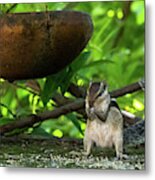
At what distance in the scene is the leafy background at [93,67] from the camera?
240 cm

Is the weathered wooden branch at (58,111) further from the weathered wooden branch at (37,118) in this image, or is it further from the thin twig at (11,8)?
the thin twig at (11,8)

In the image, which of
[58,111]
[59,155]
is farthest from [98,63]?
[59,155]

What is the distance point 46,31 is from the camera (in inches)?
93.2

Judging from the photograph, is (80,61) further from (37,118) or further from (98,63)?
(37,118)

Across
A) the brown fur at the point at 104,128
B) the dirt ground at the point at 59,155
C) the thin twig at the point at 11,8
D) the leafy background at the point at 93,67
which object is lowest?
the dirt ground at the point at 59,155

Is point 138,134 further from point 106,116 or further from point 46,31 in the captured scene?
point 46,31

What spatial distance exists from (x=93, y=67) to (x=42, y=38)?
0.62 feet

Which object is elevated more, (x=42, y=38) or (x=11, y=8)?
(x=11, y=8)

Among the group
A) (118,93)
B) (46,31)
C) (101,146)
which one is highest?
(46,31)

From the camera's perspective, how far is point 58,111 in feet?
8.02

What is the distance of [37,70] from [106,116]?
26 centimetres

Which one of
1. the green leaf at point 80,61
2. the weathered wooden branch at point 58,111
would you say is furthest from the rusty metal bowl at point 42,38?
the weathered wooden branch at point 58,111

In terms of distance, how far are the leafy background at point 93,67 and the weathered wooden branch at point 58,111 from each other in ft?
0.05

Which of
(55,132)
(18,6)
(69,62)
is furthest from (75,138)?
(18,6)
